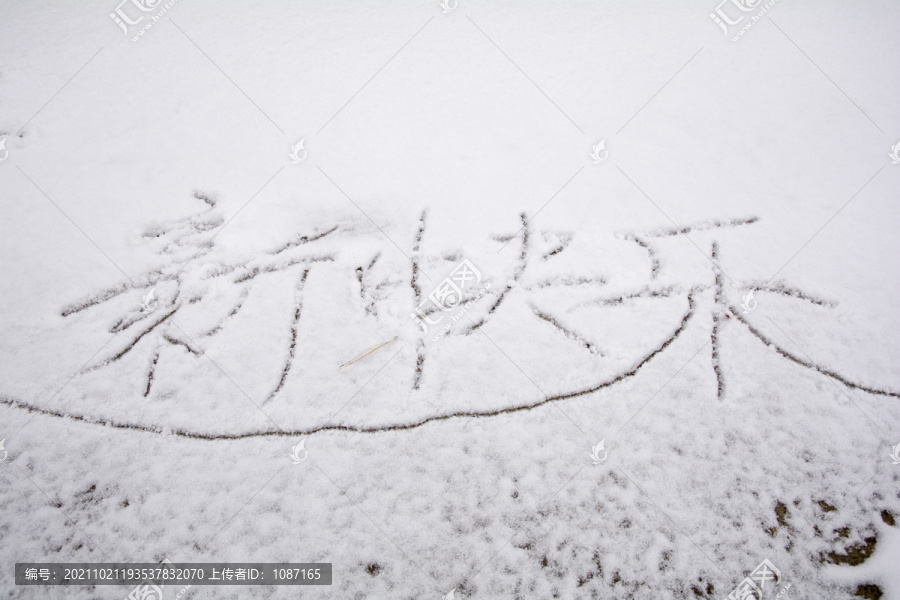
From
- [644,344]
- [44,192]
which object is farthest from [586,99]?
[44,192]

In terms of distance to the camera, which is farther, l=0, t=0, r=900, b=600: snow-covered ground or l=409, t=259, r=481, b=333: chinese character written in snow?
l=409, t=259, r=481, b=333: chinese character written in snow

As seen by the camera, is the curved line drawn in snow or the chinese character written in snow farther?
the chinese character written in snow

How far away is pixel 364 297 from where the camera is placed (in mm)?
2006

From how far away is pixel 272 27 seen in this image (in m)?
2.64

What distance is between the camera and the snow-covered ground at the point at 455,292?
1621 millimetres

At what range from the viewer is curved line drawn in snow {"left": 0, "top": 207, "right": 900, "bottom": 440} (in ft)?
5.92

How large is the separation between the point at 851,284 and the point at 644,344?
960 millimetres

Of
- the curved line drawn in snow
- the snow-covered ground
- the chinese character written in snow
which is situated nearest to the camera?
the snow-covered ground

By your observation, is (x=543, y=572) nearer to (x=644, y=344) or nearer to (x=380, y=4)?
(x=644, y=344)

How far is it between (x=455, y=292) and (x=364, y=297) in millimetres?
393

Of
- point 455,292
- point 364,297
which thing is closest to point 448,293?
point 455,292

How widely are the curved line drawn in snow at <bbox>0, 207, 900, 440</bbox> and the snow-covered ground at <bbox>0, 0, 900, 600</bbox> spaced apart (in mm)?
12

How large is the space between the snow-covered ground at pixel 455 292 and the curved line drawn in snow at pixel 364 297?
0.04 ft

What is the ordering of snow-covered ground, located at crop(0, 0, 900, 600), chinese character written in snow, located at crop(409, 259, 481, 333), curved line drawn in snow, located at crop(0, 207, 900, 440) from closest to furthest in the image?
snow-covered ground, located at crop(0, 0, 900, 600) → curved line drawn in snow, located at crop(0, 207, 900, 440) → chinese character written in snow, located at crop(409, 259, 481, 333)
